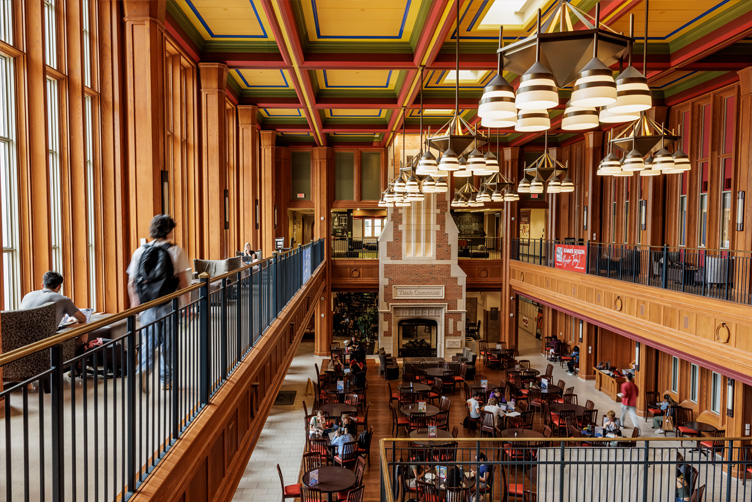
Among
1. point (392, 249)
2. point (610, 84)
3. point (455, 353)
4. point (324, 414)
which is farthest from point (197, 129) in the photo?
point (455, 353)

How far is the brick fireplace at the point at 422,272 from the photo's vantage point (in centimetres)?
1997

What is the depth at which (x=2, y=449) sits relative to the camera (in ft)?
9.30

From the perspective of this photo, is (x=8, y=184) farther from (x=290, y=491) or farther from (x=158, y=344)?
(x=290, y=491)

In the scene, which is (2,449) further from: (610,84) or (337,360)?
(337,360)

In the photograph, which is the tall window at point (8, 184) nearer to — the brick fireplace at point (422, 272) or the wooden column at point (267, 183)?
the wooden column at point (267, 183)

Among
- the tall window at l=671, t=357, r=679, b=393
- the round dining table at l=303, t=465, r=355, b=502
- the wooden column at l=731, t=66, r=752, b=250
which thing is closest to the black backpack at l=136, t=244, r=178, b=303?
the round dining table at l=303, t=465, r=355, b=502

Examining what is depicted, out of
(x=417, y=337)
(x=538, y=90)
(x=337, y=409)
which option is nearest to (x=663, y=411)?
(x=337, y=409)

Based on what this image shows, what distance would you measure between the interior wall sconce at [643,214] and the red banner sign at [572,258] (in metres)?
2.09

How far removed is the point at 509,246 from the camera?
1983cm

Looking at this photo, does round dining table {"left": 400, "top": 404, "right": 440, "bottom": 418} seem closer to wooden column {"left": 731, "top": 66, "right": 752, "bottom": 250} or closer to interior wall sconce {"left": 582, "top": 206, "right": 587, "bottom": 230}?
wooden column {"left": 731, "top": 66, "right": 752, "bottom": 250}

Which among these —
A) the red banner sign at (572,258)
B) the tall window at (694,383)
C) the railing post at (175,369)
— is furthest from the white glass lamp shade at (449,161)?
the tall window at (694,383)

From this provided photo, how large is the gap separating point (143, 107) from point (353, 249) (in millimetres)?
15372

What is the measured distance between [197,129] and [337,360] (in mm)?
10704

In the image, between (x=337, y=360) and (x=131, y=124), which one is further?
(x=337, y=360)
